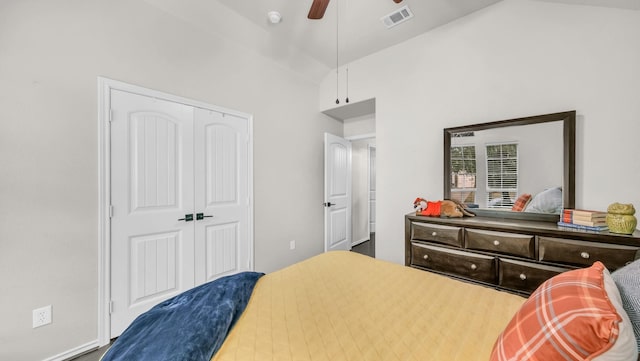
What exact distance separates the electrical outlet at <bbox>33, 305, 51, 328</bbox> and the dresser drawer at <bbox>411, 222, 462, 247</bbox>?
2916mm

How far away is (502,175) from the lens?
222 centimetres

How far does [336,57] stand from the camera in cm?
326

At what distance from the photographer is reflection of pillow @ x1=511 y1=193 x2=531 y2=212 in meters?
2.11

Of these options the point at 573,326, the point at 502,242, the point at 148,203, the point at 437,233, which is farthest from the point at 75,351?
the point at 502,242

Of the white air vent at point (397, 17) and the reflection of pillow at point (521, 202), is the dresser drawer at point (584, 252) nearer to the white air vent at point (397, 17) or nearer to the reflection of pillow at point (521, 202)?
the reflection of pillow at point (521, 202)

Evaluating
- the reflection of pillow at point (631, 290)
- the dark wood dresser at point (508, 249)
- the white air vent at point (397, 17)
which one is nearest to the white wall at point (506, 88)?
the white air vent at point (397, 17)

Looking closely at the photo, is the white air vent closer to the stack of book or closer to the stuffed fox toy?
the stuffed fox toy

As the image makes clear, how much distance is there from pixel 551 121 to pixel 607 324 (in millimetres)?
2148

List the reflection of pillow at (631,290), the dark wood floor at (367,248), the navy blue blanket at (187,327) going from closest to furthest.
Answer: the reflection of pillow at (631,290)
the navy blue blanket at (187,327)
the dark wood floor at (367,248)

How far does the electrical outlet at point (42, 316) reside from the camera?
62.2 inches

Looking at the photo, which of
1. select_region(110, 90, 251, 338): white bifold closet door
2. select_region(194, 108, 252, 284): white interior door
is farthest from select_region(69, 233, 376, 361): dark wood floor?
select_region(194, 108, 252, 284): white interior door

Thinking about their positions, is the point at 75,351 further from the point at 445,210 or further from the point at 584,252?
the point at 584,252

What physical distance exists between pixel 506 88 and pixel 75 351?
4.19 m

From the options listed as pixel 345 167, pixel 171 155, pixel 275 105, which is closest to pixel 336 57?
pixel 275 105
